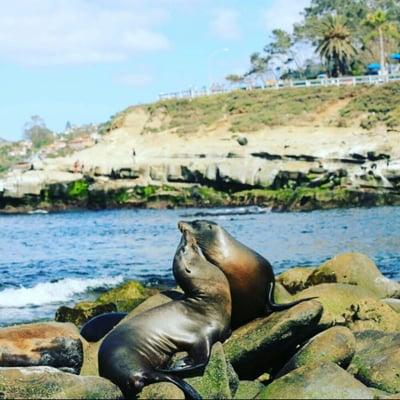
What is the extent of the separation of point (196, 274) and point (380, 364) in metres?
1.67

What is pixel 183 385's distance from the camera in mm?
6133

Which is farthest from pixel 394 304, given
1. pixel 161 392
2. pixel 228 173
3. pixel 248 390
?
pixel 228 173

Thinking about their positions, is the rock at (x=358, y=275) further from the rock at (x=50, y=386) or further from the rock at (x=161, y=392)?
the rock at (x=50, y=386)

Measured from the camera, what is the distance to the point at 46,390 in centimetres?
569

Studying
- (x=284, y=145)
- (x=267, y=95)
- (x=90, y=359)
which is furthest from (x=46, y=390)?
(x=267, y=95)

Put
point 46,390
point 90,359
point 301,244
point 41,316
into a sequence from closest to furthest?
point 46,390 < point 90,359 < point 41,316 < point 301,244

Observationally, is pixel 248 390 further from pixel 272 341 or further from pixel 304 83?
pixel 304 83

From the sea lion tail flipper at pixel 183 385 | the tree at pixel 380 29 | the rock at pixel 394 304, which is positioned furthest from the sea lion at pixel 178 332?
the tree at pixel 380 29

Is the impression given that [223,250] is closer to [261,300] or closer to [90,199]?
[261,300]

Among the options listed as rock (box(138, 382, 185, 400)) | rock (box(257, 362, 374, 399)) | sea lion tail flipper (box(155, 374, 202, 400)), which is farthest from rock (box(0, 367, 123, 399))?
rock (box(257, 362, 374, 399))

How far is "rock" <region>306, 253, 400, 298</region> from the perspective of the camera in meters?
11.6

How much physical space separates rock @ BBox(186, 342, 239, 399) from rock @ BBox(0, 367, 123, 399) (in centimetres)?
59

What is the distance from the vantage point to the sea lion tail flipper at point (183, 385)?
600cm

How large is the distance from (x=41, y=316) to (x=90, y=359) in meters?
7.76
